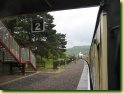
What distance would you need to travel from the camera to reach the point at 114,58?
379 centimetres

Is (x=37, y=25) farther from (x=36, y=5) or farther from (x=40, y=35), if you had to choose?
(x=40, y=35)

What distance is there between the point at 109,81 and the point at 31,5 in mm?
4194

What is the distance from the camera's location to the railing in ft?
38.8

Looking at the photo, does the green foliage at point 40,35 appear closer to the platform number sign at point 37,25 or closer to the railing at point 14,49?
the railing at point 14,49

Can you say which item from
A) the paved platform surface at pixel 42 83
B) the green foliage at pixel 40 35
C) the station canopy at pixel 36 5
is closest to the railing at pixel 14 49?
the green foliage at pixel 40 35

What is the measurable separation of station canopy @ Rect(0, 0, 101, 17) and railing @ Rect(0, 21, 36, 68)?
418 centimetres

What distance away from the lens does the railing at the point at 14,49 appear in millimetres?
11841

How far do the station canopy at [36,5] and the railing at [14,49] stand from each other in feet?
13.7

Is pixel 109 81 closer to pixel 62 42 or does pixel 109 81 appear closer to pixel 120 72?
pixel 120 72

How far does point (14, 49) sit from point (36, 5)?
6148mm

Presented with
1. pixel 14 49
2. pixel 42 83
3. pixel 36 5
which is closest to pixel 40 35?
pixel 14 49


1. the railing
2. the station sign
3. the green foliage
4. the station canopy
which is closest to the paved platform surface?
the railing

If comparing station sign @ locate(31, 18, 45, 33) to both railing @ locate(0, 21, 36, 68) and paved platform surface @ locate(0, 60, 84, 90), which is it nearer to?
paved platform surface @ locate(0, 60, 84, 90)

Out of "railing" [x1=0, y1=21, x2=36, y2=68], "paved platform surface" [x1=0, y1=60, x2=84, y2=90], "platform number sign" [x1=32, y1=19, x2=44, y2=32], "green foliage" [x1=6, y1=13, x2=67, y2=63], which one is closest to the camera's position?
"platform number sign" [x1=32, y1=19, x2=44, y2=32]
